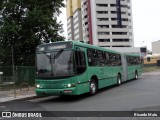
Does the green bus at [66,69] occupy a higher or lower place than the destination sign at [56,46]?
lower

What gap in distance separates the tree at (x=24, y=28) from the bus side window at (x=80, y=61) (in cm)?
1323

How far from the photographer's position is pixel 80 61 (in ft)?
47.2

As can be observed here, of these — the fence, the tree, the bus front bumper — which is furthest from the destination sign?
the tree

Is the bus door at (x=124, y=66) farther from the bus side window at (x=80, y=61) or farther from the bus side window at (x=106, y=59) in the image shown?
the bus side window at (x=80, y=61)

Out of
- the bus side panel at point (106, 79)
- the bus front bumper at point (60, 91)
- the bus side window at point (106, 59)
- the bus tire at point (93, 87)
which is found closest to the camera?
the bus front bumper at point (60, 91)

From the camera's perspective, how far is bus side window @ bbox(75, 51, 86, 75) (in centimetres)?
1406

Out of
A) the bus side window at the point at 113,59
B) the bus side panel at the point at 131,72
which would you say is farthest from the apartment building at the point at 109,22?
the bus side window at the point at 113,59

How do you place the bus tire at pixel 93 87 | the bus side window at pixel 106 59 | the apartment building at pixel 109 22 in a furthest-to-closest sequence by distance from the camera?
the apartment building at pixel 109 22 < the bus side window at pixel 106 59 < the bus tire at pixel 93 87

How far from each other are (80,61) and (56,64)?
134 centimetres

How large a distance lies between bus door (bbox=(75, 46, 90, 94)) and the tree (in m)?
13.2

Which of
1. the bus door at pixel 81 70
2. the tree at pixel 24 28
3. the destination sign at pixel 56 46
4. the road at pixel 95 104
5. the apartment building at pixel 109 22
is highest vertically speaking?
the apartment building at pixel 109 22

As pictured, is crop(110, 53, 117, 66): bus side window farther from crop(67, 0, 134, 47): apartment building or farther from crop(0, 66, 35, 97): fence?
crop(67, 0, 134, 47): apartment building

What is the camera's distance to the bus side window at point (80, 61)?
1406 cm

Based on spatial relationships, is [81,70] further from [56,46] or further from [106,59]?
[106,59]
